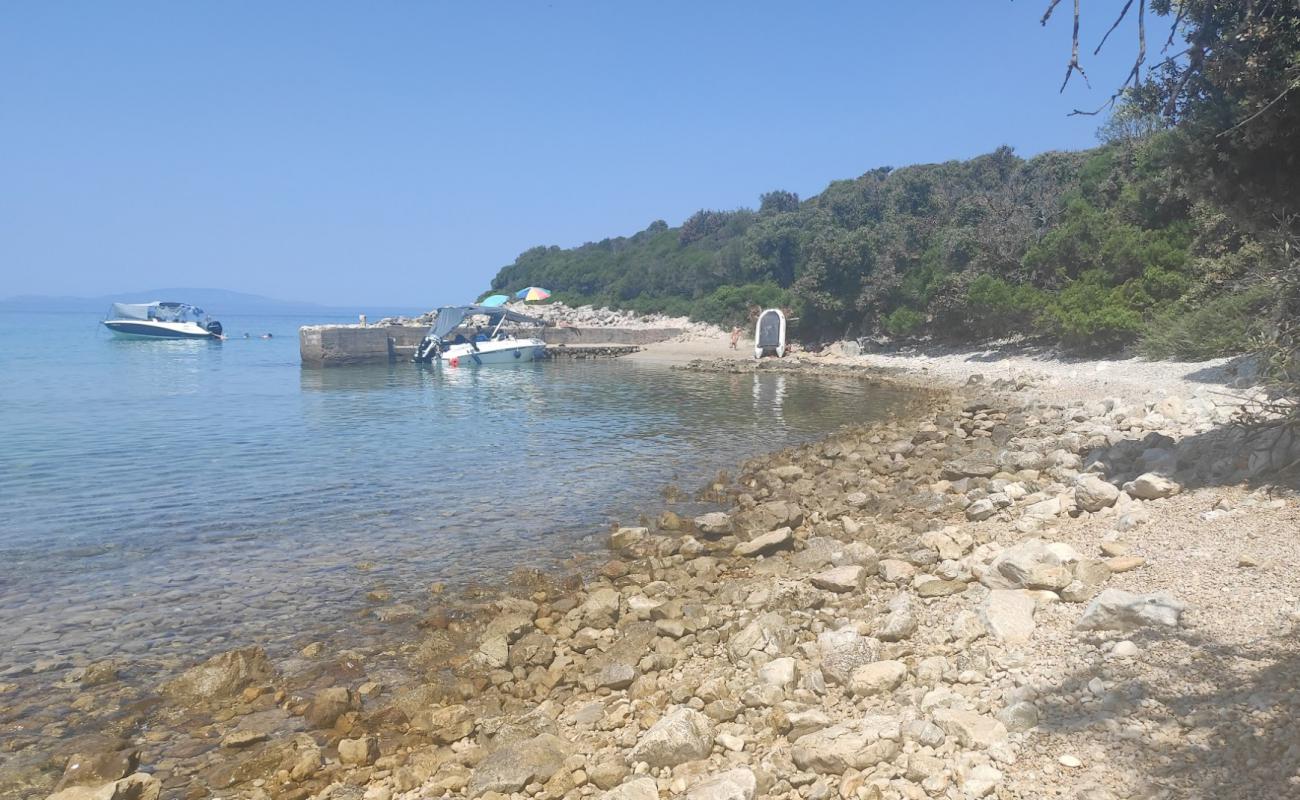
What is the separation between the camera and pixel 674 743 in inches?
183

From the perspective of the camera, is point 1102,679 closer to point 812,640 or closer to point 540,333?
point 812,640

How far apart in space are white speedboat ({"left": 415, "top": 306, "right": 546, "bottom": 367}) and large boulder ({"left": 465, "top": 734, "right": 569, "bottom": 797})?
42468 mm

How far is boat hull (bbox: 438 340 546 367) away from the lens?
4631cm

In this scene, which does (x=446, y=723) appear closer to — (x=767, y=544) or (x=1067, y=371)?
(x=767, y=544)

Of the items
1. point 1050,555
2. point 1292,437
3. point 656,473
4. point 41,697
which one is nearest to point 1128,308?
point 656,473

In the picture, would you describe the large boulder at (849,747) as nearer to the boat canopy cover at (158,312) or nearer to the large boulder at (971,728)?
the large boulder at (971,728)

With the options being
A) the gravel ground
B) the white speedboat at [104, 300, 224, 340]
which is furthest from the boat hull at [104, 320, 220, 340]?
the gravel ground

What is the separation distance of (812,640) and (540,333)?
48.6 meters

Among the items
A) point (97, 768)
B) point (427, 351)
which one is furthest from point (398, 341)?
point (97, 768)

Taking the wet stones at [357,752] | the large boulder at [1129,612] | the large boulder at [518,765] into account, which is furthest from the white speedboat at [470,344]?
the large boulder at [1129,612]

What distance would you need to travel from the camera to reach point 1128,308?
23641mm

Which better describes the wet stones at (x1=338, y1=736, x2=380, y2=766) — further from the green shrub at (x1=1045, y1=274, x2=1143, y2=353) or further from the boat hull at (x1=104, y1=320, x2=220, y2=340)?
the boat hull at (x1=104, y1=320, x2=220, y2=340)

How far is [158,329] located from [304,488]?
216 ft

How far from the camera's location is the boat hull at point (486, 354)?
4631 centimetres
